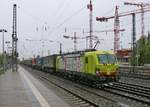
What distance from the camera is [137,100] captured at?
20.9 m

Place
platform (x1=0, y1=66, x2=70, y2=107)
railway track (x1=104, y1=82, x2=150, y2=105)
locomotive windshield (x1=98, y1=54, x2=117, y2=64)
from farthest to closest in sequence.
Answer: locomotive windshield (x1=98, y1=54, x2=117, y2=64) → railway track (x1=104, y1=82, x2=150, y2=105) → platform (x1=0, y1=66, x2=70, y2=107)

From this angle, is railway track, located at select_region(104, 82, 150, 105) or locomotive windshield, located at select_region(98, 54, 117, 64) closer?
railway track, located at select_region(104, 82, 150, 105)


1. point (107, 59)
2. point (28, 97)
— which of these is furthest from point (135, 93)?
point (28, 97)

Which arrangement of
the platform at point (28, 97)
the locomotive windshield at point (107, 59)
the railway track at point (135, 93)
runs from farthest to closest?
the locomotive windshield at point (107, 59) < the railway track at point (135, 93) < the platform at point (28, 97)

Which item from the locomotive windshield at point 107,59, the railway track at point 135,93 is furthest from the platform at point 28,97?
the locomotive windshield at point 107,59

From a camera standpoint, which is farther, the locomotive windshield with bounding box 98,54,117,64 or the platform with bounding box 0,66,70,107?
the locomotive windshield with bounding box 98,54,117,64

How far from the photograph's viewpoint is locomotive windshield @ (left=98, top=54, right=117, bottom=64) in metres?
30.4

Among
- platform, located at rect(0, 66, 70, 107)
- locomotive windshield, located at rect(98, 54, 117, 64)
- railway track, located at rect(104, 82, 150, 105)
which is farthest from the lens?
locomotive windshield, located at rect(98, 54, 117, 64)

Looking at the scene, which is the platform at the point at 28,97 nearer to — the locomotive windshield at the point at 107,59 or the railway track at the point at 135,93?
the railway track at the point at 135,93

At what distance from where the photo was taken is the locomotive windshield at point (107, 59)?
99.7 ft

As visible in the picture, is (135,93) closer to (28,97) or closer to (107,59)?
(107,59)

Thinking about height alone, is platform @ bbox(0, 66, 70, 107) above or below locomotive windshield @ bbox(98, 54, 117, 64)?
below

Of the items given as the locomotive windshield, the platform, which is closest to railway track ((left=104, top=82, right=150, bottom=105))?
the locomotive windshield

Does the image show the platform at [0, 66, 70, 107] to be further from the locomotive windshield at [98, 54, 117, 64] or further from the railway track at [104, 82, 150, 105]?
the locomotive windshield at [98, 54, 117, 64]
